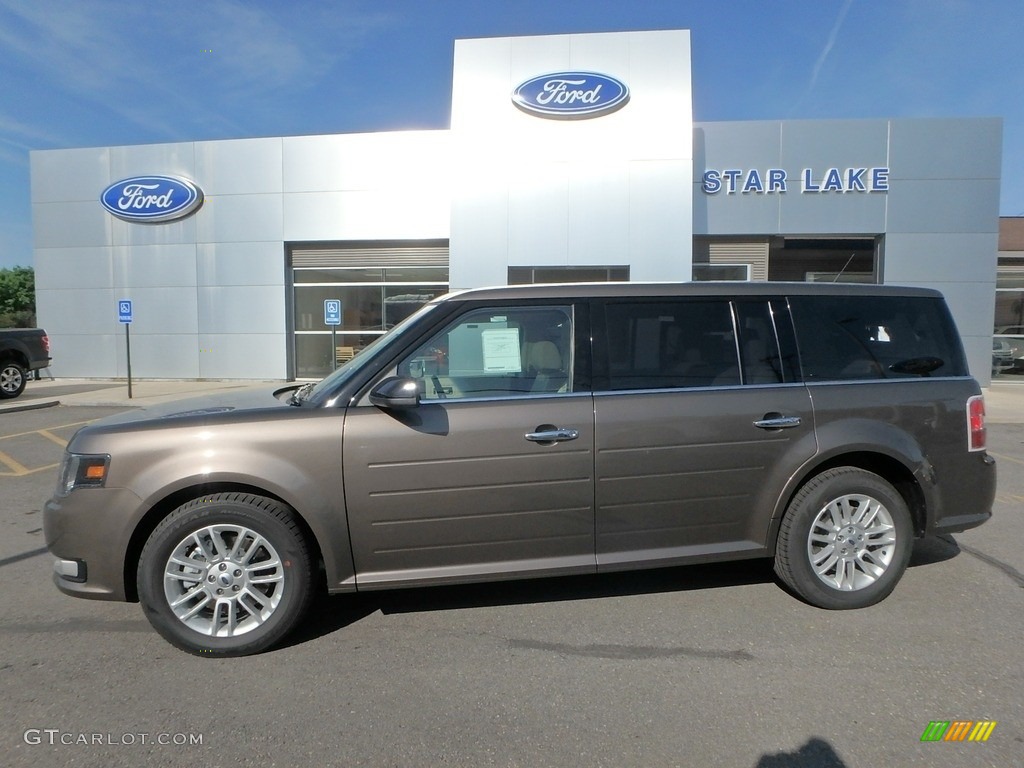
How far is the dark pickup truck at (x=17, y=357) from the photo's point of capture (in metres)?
14.1

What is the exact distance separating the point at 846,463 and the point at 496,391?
2.10 metres

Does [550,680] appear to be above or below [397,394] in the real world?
below

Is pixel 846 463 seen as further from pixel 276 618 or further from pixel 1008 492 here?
pixel 1008 492

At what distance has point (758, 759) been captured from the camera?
96.0 inches

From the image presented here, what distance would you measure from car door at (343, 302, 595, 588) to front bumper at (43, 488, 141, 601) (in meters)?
1.08

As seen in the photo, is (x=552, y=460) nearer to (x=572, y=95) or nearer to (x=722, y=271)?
(x=572, y=95)

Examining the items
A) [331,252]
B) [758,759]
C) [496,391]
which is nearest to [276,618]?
[496,391]

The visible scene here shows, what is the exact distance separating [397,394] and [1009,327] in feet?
68.9

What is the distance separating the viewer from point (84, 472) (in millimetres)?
3199

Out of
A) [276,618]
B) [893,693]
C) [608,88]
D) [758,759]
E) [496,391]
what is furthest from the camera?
[608,88]

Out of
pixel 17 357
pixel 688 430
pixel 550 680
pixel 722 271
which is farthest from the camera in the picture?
pixel 722 271

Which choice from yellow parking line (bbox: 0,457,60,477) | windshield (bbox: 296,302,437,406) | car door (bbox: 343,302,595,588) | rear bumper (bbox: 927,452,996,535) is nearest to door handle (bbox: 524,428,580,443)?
car door (bbox: 343,302,595,588)

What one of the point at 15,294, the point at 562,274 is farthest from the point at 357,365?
the point at 15,294

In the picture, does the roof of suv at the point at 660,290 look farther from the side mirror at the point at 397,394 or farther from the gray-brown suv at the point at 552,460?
the side mirror at the point at 397,394
